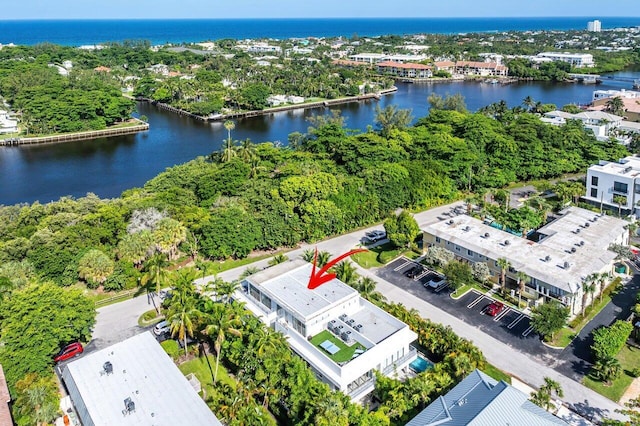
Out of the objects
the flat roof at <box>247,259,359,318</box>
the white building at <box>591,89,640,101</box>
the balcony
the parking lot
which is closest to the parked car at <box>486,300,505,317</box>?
the parking lot

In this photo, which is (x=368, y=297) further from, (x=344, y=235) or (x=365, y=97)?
(x=365, y=97)

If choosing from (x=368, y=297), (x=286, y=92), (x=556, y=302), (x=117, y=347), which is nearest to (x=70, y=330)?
(x=117, y=347)

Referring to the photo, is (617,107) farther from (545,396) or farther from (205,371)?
(205,371)

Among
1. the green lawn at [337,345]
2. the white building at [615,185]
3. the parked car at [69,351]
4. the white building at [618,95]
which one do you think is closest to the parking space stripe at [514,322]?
the green lawn at [337,345]

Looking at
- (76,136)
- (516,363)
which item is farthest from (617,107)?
(76,136)

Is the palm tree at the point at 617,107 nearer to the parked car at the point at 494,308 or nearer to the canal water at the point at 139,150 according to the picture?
the canal water at the point at 139,150
